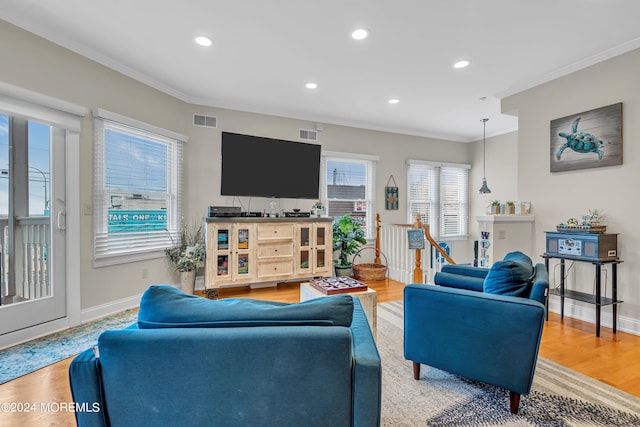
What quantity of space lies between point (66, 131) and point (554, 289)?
520cm

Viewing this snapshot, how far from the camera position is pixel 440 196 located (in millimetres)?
6367

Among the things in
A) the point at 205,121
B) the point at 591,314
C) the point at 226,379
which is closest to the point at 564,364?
the point at 591,314

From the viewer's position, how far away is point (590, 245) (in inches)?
114

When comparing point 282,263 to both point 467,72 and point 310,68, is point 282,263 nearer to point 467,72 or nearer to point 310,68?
point 310,68

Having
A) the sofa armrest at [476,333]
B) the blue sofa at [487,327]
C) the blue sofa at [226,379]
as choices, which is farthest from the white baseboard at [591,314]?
the blue sofa at [226,379]

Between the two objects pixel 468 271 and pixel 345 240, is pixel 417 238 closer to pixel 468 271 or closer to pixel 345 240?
pixel 345 240

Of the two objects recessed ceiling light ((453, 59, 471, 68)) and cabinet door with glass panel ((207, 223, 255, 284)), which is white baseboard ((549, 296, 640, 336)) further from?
cabinet door with glass panel ((207, 223, 255, 284))

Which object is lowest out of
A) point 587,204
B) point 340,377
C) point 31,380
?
point 31,380

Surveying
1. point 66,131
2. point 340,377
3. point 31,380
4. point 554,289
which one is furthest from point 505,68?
point 31,380

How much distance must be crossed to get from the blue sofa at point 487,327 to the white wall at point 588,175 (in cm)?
176

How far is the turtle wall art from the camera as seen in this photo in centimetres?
298

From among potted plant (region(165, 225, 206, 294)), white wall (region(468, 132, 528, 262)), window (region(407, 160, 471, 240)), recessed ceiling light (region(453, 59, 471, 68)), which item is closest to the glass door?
potted plant (region(165, 225, 206, 294))

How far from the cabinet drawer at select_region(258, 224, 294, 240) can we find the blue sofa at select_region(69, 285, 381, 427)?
10.7 feet

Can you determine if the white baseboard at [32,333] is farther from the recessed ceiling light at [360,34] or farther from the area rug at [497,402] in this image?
the recessed ceiling light at [360,34]
